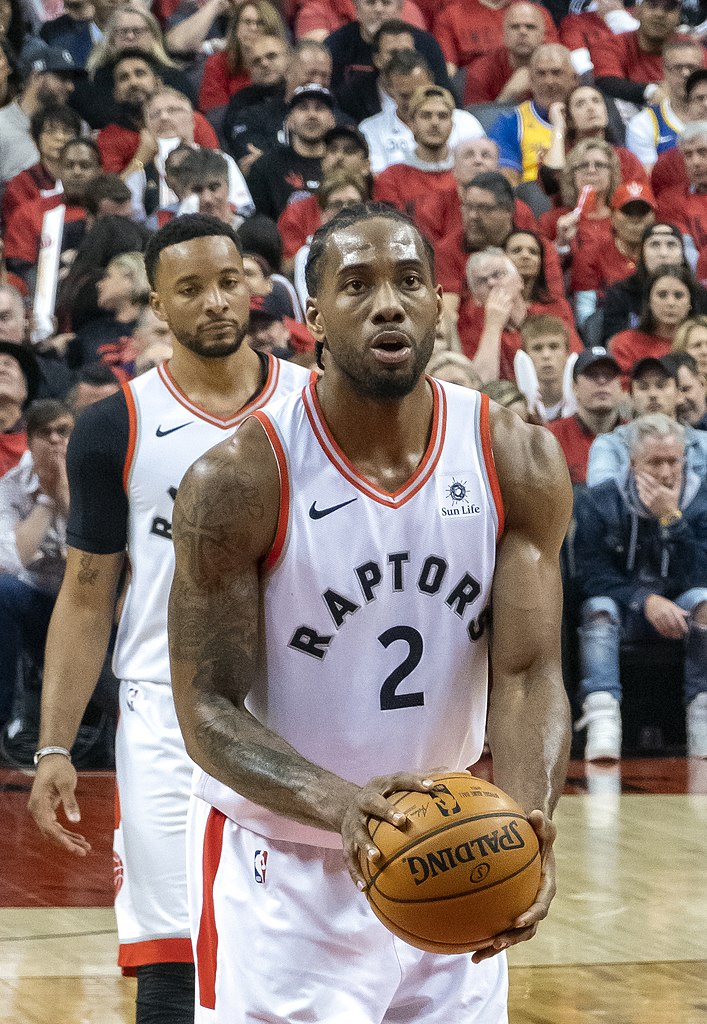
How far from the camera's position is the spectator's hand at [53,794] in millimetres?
3641

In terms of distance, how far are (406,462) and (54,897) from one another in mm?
3251

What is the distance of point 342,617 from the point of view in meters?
2.64

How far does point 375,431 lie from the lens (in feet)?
9.08

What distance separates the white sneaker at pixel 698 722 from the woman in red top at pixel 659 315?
205cm

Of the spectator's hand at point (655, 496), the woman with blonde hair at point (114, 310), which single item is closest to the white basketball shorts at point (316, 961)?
the spectator's hand at point (655, 496)

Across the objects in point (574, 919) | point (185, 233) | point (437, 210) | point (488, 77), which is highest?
point (488, 77)

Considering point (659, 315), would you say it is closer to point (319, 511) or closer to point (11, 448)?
point (11, 448)

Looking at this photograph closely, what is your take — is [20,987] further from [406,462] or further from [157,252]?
[406,462]

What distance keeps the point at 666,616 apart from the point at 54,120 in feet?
13.6

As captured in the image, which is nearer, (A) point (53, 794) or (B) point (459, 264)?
(A) point (53, 794)

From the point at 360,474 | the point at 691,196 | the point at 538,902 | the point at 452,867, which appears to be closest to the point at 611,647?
the point at 691,196

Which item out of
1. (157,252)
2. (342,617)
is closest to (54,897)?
(157,252)

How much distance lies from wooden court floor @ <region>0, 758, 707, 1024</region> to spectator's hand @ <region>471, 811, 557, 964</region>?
211cm

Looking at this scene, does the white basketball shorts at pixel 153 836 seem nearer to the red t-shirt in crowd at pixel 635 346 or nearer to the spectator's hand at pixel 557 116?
the red t-shirt in crowd at pixel 635 346
